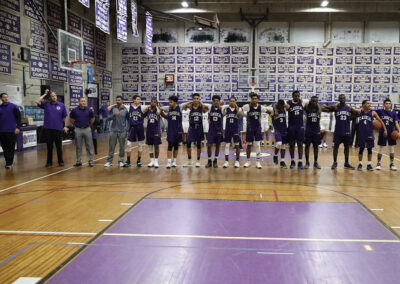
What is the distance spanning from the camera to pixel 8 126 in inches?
340

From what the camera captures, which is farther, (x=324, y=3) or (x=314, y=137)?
(x=324, y=3)

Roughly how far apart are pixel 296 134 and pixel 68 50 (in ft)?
28.8

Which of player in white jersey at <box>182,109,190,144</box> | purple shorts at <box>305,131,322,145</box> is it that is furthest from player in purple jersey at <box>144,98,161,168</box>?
player in white jersey at <box>182,109,190,144</box>

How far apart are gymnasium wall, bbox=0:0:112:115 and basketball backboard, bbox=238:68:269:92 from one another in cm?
888

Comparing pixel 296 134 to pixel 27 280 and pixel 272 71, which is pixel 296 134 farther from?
pixel 272 71

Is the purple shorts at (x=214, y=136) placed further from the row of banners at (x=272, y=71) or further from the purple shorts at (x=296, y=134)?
the row of banners at (x=272, y=71)

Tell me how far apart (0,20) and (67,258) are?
11.3 metres

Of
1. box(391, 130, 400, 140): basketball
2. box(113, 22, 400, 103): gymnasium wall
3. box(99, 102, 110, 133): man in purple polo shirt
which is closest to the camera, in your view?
box(391, 130, 400, 140): basketball

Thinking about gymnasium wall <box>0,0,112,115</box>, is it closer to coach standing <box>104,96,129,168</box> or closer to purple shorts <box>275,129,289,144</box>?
coach standing <box>104,96,129,168</box>

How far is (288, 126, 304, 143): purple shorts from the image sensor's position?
865cm

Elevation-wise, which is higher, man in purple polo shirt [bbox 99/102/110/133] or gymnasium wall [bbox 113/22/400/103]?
gymnasium wall [bbox 113/22/400/103]

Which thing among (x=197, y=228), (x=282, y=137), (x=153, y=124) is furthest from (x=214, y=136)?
(x=197, y=228)

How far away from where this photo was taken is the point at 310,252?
11.6 ft

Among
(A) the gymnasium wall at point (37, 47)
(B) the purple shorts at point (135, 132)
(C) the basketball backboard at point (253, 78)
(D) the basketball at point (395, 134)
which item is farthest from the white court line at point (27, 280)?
(C) the basketball backboard at point (253, 78)
